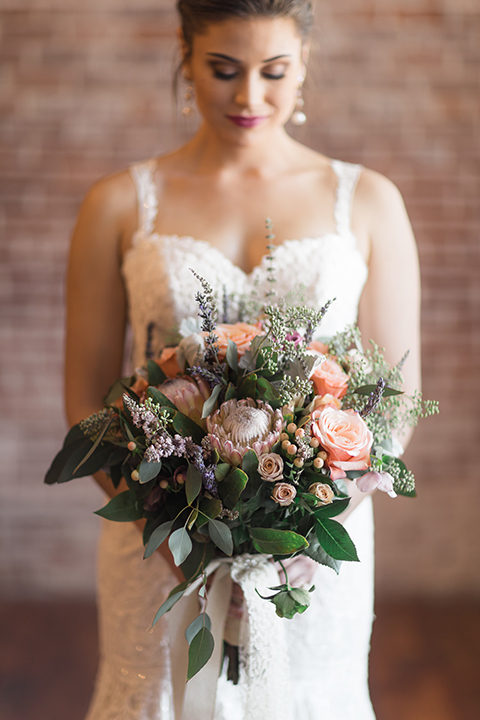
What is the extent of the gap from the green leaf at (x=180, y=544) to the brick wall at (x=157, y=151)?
217cm

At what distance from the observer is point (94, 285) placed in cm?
150

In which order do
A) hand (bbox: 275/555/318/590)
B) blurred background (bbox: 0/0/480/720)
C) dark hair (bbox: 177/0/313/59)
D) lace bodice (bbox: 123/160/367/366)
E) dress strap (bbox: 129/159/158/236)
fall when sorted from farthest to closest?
blurred background (bbox: 0/0/480/720) → dress strap (bbox: 129/159/158/236) → lace bodice (bbox: 123/160/367/366) → dark hair (bbox: 177/0/313/59) → hand (bbox: 275/555/318/590)

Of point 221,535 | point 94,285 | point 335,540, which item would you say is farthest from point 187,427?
point 94,285

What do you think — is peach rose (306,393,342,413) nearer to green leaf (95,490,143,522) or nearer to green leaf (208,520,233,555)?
green leaf (208,520,233,555)

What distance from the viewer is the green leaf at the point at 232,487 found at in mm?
876

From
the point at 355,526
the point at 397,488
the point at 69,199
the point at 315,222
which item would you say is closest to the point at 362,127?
the point at 69,199

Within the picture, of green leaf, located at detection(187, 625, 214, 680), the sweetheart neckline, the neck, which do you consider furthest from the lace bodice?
green leaf, located at detection(187, 625, 214, 680)

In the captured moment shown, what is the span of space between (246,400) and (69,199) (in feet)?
7.19

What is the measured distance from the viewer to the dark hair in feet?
4.18

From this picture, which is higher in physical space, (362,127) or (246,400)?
(362,127)

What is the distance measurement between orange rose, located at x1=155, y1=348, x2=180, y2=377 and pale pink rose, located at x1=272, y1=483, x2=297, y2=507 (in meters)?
0.28

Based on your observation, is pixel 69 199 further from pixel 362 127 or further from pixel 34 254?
pixel 362 127

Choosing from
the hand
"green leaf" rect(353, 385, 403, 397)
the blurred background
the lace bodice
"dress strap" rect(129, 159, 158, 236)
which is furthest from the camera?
the blurred background

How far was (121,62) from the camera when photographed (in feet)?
8.93
